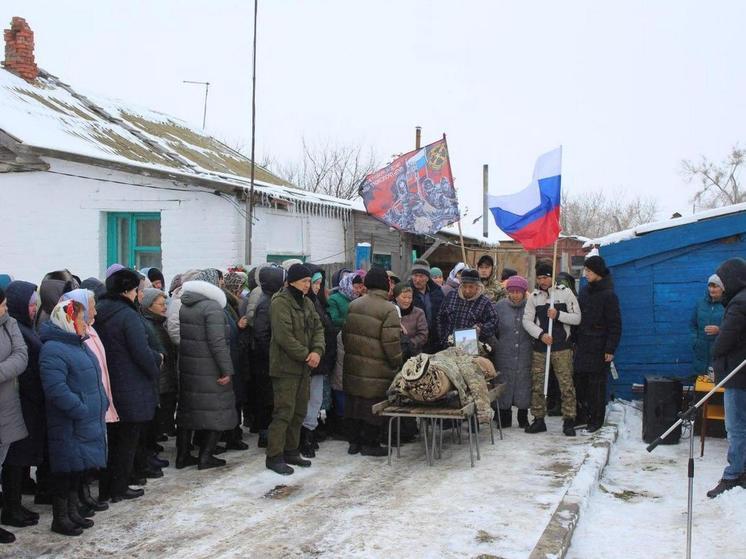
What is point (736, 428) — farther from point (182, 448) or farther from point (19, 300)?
point (19, 300)

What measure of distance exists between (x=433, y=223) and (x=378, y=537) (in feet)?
27.0

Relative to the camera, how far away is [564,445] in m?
7.96

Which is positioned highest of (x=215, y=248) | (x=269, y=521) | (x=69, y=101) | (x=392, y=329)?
(x=69, y=101)

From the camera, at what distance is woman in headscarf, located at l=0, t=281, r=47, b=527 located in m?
5.31

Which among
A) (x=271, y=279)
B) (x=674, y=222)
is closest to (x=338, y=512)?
(x=271, y=279)

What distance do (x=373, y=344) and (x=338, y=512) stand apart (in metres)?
2.05

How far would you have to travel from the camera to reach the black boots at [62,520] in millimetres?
→ 5156

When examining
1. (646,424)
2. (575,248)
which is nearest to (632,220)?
(575,248)

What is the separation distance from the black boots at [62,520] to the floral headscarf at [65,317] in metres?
1.13

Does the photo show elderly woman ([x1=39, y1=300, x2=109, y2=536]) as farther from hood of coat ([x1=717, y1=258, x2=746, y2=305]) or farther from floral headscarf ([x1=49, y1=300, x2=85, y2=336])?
hood of coat ([x1=717, y1=258, x2=746, y2=305])

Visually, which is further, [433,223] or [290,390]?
[433,223]

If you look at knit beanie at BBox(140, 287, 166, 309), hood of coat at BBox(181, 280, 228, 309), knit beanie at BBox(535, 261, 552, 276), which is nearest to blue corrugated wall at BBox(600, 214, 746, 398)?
knit beanie at BBox(535, 261, 552, 276)

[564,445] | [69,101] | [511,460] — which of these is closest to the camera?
[511,460]

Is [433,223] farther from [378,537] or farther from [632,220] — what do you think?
[632,220]
